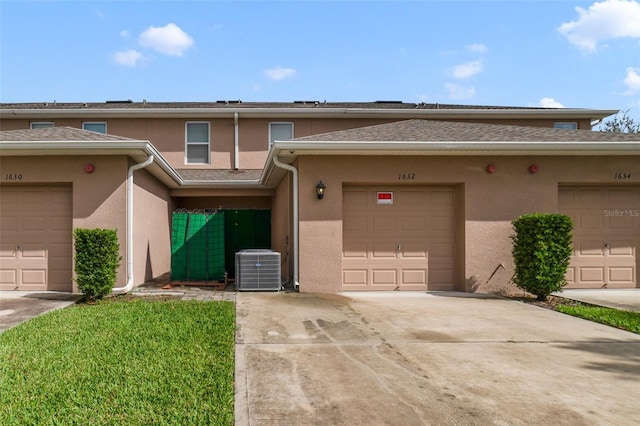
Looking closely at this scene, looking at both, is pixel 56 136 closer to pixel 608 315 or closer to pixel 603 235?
pixel 608 315

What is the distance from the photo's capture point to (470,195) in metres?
7.95

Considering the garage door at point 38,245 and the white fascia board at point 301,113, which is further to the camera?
the white fascia board at point 301,113

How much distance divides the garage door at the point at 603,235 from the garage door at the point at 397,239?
2.91 meters

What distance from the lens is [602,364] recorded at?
12.7ft

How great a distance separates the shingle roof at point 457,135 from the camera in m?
7.67

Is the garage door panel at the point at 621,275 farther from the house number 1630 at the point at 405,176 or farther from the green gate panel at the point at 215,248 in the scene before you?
the green gate panel at the point at 215,248

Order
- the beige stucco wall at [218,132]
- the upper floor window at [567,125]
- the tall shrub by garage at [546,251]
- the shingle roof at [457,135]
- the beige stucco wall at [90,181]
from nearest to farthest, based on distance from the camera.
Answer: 1. the tall shrub by garage at [546,251]
2. the beige stucco wall at [90,181]
3. the shingle roof at [457,135]
4. the beige stucco wall at [218,132]
5. the upper floor window at [567,125]

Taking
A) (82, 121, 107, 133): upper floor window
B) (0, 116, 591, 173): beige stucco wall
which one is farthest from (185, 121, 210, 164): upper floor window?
(82, 121, 107, 133): upper floor window

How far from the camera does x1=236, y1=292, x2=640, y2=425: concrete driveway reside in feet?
→ 9.18

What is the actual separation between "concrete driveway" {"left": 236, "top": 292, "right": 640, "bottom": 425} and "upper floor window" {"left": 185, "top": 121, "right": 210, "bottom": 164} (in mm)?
8120

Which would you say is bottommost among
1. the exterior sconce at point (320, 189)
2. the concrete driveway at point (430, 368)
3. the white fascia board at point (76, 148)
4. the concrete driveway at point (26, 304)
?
the concrete driveway at point (430, 368)

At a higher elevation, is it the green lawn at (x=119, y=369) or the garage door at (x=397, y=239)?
the garage door at (x=397, y=239)

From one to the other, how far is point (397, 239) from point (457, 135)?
2744 millimetres

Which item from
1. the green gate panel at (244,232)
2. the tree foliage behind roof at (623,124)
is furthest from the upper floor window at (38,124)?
the tree foliage behind roof at (623,124)
